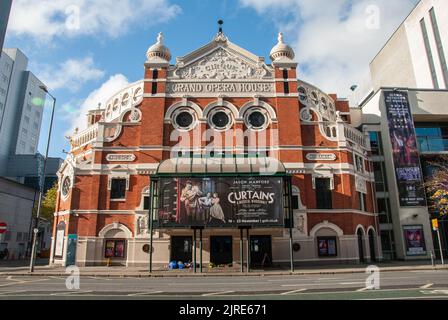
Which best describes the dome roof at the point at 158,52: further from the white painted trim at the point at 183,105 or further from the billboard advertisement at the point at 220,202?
the billboard advertisement at the point at 220,202

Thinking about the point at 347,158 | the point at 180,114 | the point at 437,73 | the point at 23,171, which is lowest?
the point at 347,158

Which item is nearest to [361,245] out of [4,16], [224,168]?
[224,168]

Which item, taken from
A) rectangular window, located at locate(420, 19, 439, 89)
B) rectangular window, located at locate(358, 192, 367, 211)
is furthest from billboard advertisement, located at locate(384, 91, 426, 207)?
rectangular window, located at locate(420, 19, 439, 89)

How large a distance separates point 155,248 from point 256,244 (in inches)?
348

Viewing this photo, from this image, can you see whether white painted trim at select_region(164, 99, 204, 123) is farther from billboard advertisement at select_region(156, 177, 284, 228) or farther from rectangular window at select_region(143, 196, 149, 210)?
billboard advertisement at select_region(156, 177, 284, 228)

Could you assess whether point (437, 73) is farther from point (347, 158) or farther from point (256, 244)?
point (256, 244)

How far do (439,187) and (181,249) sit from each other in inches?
1033

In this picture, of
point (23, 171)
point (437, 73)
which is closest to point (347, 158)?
point (437, 73)

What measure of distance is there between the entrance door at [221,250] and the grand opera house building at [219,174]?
86 mm

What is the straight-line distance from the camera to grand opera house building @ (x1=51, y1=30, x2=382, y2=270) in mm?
26047

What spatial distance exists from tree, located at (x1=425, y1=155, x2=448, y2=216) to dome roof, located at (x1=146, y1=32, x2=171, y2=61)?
28.3 meters

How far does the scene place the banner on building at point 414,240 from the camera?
33.8 metres

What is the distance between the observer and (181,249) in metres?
29.2

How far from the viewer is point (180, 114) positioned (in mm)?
32781
